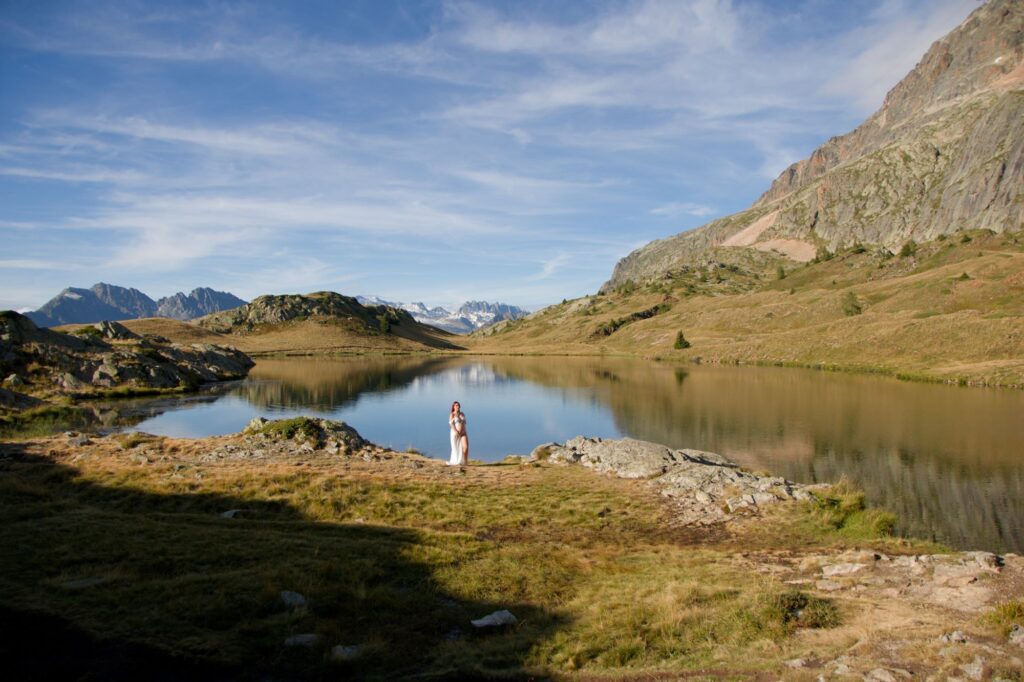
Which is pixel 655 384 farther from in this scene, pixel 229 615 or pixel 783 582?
pixel 229 615

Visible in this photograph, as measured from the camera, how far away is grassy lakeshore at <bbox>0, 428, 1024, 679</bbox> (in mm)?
12062

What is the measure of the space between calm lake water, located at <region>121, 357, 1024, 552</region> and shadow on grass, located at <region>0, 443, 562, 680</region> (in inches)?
862

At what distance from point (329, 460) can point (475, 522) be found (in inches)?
519

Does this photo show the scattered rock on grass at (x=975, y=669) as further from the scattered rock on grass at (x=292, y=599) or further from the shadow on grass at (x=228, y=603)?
the scattered rock on grass at (x=292, y=599)

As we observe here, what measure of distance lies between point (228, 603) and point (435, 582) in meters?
5.49

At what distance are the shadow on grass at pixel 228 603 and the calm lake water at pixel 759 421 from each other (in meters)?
21.9

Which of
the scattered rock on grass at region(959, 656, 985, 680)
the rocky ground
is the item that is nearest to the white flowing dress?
the scattered rock on grass at region(959, 656, 985, 680)

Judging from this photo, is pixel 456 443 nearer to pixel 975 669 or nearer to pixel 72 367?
pixel 975 669

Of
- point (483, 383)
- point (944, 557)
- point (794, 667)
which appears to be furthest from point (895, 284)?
point (794, 667)

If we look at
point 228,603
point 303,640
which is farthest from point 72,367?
point 303,640

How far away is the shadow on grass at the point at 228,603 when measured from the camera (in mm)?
11352

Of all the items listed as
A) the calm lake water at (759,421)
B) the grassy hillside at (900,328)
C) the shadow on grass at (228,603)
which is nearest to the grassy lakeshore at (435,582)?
the shadow on grass at (228,603)

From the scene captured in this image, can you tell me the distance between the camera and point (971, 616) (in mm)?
14555

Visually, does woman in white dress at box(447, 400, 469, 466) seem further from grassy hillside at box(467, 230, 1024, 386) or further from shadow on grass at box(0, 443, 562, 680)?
grassy hillside at box(467, 230, 1024, 386)
